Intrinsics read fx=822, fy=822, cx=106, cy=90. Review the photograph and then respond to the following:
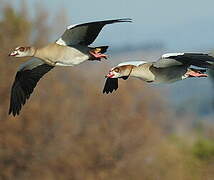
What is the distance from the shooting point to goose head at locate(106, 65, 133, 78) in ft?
33.3

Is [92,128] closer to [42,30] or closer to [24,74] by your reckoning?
[42,30]

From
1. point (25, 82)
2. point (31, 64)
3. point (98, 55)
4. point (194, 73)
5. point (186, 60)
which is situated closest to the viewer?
point (186, 60)

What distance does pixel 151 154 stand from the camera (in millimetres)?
33000

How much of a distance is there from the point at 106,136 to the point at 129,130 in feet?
3.12

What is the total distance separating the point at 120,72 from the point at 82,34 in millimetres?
752

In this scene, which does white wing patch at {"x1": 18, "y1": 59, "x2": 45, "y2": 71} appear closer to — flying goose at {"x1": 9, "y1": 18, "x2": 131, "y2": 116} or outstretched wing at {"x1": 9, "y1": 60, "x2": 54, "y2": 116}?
outstretched wing at {"x1": 9, "y1": 60, "x2": 54, "y2": 116}

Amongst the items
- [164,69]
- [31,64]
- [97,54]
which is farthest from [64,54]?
[31,64]

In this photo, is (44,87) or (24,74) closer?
(24,74)

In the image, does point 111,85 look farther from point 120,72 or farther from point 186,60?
point 186,60

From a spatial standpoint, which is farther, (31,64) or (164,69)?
(31,64)

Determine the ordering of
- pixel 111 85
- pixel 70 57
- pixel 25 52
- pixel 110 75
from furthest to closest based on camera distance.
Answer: pixel 111 85 < pixel 25 52 < pixel 70 57 < pixel 110 75

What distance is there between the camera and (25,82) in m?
12.4

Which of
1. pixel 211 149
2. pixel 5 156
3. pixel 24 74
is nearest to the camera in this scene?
pixel 24 74

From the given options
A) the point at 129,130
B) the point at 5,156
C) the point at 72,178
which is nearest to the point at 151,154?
the point at 129,130
